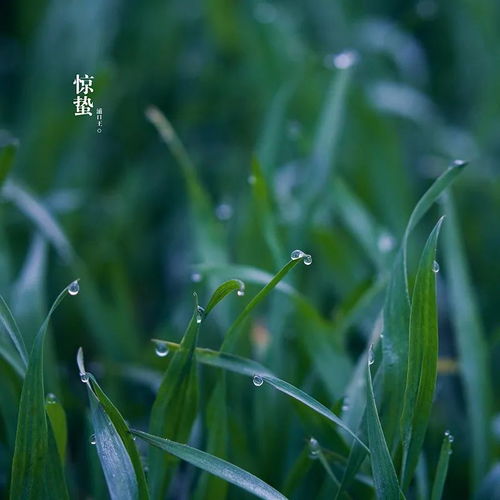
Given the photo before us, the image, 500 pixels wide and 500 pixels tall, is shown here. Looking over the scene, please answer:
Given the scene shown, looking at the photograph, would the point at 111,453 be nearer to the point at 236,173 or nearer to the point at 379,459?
the point at 379,459

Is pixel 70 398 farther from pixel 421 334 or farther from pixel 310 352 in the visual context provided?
pixel 421 334

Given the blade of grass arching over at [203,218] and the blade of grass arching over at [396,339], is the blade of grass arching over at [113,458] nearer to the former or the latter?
the blade of grass arching over at [396,339]

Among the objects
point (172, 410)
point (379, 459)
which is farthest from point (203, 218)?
point (379, 459)

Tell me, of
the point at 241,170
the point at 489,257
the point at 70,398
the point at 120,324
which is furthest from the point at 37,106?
the point at 489,257

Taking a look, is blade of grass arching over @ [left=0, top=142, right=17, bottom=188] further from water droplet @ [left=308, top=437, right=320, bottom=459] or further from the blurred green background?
water droplet @ [left=308, top=437, right=320, bottom=459]

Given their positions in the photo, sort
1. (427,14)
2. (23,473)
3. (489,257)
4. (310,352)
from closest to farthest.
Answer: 1. (23,473)
2. (310,352)
3. (489,257)
4. (427,14)

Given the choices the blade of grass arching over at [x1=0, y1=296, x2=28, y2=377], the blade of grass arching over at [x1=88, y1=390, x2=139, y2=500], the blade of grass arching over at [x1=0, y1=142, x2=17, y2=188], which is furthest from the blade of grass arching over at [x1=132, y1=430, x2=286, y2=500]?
the blade of grass arching over at [x1=0, y1=142, x2=17, y2=188]
